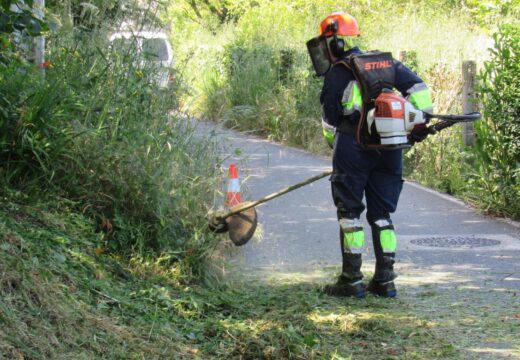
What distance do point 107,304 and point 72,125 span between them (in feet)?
5.82

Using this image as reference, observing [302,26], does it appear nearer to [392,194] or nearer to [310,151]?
[310,151]

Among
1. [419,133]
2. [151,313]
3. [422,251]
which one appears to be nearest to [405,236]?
[422,251]

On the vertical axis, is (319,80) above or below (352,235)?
above

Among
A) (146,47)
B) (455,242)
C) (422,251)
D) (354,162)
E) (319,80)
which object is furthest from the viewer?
(319,80)

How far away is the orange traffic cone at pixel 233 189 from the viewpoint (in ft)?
24.3

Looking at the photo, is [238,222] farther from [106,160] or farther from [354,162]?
[106,160]

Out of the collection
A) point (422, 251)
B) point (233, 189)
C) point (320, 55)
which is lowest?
point (422, 251)

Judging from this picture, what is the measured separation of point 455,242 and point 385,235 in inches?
84.3

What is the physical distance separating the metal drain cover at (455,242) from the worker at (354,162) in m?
1.92

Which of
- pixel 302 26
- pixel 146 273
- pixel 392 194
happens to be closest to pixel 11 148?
pixel 146 273

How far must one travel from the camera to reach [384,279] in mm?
6883

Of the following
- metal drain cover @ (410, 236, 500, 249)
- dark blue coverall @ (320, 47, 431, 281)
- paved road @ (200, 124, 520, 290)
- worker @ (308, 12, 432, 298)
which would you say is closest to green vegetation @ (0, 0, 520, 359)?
worker @ (308, 12, 432, 298)

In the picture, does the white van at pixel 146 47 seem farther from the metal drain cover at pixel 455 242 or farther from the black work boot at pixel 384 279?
the metal drain cover at pixel 455 242

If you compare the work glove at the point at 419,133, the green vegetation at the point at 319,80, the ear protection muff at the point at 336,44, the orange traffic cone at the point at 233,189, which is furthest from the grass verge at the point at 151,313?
the green vegetation at the point at 319,80
